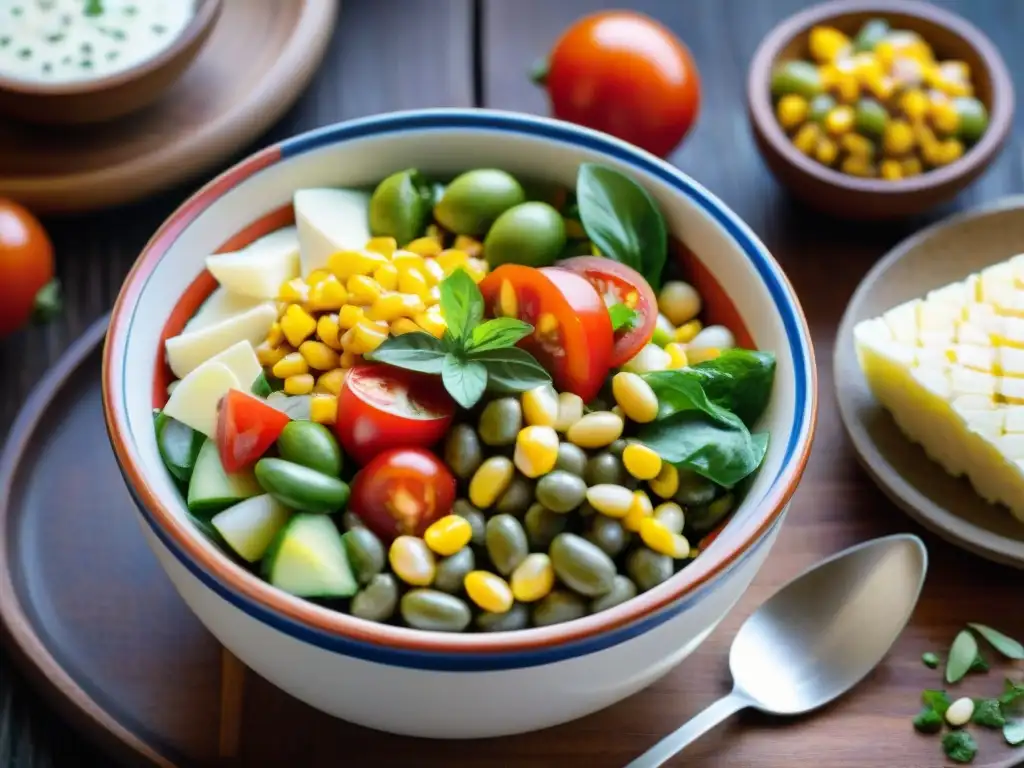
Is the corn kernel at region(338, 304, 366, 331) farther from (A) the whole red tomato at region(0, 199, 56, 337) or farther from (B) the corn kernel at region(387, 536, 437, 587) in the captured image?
(A) the whole red tomato at region(0, 199, 56, 337)

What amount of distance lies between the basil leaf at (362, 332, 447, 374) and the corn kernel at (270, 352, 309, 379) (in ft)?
0.43

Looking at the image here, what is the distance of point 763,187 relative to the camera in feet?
8.04

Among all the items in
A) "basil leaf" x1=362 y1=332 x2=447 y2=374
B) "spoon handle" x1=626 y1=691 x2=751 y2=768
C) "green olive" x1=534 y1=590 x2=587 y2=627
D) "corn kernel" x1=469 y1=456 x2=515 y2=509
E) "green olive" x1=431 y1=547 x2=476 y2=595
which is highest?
"basil leaf" x1=362 y1=332 x2=447 y2=374

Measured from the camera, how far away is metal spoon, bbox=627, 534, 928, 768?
171 cm

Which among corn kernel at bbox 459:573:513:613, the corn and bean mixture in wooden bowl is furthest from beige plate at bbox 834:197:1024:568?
corn kernel at bbox 459:573:513:613

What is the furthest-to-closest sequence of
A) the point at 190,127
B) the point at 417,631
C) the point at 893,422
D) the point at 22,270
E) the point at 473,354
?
the point at 190,127 → the point at 22,270 → the point at 893,422 → the point at 473,354 → the point at 417,631

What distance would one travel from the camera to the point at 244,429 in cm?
158

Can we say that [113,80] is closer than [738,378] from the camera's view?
No

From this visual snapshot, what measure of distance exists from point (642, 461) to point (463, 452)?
23cm

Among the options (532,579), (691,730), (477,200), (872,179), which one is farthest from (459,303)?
(872,179)

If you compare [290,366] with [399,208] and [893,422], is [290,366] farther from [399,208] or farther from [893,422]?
[893,422]

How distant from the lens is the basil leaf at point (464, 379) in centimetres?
154

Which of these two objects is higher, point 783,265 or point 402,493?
point 402,493

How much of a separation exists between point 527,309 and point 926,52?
129 centimetres
